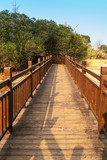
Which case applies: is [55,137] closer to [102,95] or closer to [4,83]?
[102,95]

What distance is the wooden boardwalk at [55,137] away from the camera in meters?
2.85

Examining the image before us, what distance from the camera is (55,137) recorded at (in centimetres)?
343

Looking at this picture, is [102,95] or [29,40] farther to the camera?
[29,40]

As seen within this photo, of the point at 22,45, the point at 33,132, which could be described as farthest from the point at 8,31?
the point at 33,132

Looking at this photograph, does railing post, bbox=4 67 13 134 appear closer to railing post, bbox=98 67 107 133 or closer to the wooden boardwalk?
the wooden boardwalk

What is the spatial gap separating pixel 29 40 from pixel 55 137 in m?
23.1

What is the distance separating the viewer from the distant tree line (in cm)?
2311

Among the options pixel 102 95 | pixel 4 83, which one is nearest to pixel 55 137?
pixel 102 95

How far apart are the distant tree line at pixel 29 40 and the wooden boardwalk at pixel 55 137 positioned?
18628 mm

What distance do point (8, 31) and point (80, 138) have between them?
25.8 meters

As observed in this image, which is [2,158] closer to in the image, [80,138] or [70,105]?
[80,138]

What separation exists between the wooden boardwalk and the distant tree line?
18628mm

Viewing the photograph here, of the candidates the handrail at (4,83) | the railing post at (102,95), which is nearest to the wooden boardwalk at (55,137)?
the railing post at (102,95)

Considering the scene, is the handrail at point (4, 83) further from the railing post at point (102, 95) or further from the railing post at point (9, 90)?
the railing post at point (102, 95)
